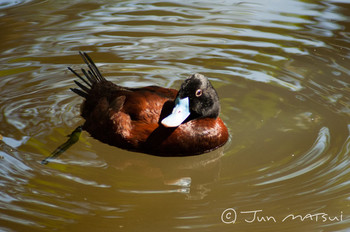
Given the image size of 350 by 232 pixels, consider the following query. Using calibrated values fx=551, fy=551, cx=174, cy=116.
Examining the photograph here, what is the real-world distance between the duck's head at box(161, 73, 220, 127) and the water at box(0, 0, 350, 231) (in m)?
0.33

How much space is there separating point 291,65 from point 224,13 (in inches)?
73.6

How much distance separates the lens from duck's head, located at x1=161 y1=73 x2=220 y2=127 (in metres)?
4.23

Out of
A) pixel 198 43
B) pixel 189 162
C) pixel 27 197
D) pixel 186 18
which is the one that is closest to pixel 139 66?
pixel 198 43

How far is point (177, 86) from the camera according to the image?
18.5 feet

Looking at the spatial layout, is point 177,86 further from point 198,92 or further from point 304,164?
point 304,164

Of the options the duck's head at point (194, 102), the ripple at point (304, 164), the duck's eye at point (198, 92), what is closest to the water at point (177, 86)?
the ripple at point (304, 164)

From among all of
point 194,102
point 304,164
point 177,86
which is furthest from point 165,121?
point 177,86

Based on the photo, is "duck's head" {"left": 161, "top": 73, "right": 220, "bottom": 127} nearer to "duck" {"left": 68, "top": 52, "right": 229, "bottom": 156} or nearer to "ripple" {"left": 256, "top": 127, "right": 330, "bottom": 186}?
"duck" {"left": 68, "top": 52, "right": 229, "bottom": 156}

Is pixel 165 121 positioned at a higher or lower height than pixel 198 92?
lower

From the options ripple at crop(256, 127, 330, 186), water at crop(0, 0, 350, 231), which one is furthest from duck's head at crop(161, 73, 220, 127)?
ripple at crop(256, 127, 330, 186)

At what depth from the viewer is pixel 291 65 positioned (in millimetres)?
5938

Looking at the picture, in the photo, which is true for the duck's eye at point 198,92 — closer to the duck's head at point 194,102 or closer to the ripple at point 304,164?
the duck's head at point 194,102

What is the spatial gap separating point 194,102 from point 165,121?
33 cm

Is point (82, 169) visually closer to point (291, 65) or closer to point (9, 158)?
point (9, 158)
